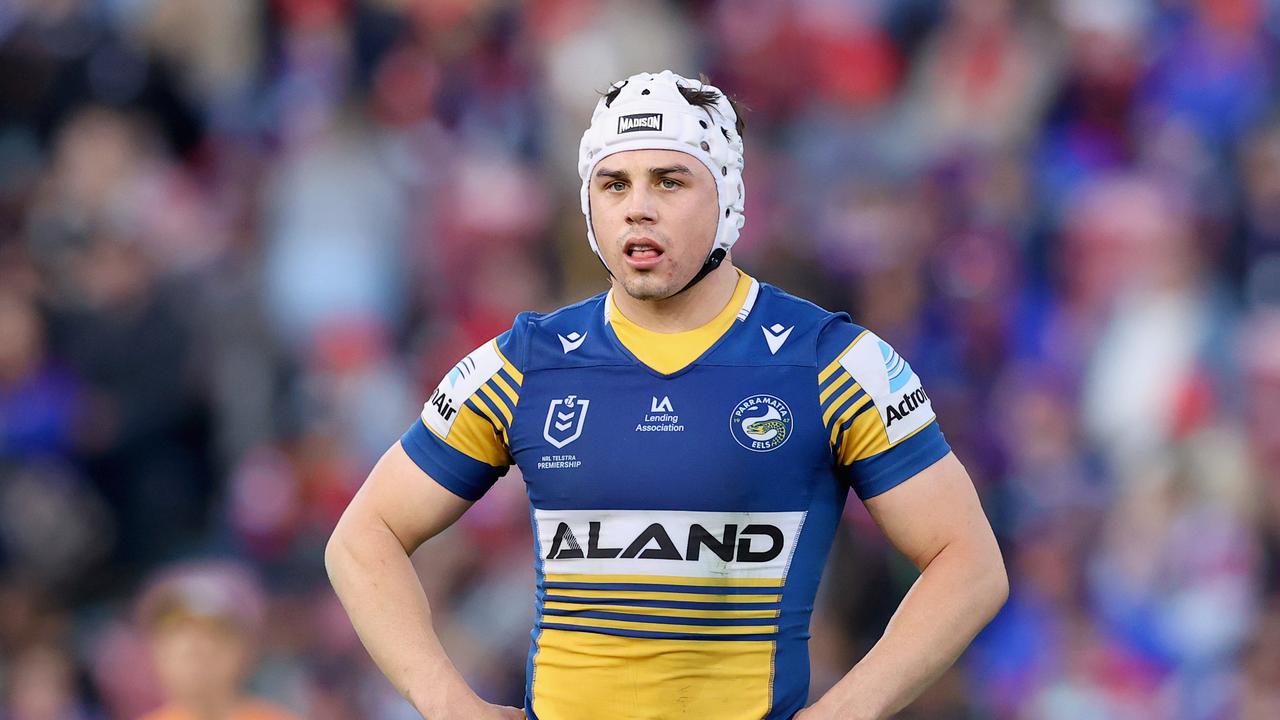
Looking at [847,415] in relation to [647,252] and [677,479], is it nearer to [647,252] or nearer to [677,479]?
[677,479]

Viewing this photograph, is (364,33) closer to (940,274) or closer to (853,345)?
(940,274)

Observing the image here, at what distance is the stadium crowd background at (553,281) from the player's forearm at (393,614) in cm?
440

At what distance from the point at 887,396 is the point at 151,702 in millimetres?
6087

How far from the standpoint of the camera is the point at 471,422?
5324 millimetres

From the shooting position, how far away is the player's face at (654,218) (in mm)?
5148

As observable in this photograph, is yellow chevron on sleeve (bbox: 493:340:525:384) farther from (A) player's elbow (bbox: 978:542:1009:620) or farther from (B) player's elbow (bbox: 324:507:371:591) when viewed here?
(A) player's elbow (bbox: 978:542:1009:620)

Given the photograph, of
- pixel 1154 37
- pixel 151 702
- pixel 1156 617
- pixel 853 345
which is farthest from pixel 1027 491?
pixel 853 345

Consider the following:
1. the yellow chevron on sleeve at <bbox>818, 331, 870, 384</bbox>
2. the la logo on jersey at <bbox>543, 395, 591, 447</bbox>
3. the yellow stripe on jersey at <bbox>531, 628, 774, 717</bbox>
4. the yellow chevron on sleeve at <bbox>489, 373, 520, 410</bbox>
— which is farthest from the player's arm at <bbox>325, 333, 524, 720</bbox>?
the yellow chevron on sleeve at <bbox>818, 331, 870, 384</bbox>

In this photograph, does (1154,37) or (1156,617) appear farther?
(1154,37)

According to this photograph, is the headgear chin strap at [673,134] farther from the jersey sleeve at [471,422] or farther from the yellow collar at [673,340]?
the jersey sleeve at [471,422]

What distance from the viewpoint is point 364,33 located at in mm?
13055

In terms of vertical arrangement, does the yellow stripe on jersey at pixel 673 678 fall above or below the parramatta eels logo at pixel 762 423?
below

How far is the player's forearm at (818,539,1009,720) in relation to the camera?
16.1ft

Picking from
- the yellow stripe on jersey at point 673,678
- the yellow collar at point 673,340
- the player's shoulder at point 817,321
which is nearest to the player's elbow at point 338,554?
the yellow stripe on jersey at point 673,678
